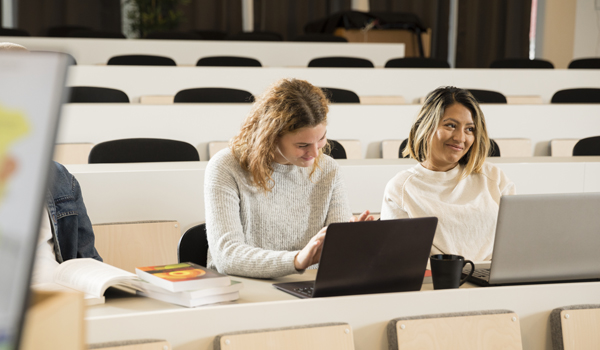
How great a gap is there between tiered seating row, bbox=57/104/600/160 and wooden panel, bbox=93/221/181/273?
2.75ft

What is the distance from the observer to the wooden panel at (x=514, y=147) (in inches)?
126

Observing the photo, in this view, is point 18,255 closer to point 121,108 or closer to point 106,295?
point 106,295

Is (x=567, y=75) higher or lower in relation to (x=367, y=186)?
higher

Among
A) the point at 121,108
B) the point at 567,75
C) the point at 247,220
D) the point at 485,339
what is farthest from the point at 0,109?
the point at 567,75

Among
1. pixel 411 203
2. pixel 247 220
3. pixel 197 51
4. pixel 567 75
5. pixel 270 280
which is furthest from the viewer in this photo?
pixel 197 51

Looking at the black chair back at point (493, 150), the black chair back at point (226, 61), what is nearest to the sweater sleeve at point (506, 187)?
the black chair back at point (493, 150)

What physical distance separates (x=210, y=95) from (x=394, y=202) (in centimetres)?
191

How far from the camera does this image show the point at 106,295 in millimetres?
1171

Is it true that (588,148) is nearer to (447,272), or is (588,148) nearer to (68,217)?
(447,272)

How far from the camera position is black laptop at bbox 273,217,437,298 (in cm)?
109

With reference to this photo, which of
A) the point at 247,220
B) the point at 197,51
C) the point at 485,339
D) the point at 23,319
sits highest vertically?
the point at 197,51

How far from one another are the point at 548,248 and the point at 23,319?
1098 millimetres

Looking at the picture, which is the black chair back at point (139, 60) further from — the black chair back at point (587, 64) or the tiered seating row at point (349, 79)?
the black chair back at point (587, 64)

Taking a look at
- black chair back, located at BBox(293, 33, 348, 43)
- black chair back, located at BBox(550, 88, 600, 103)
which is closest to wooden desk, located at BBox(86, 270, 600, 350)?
black chair back, located at BBox(550, 88, 600, 103)
